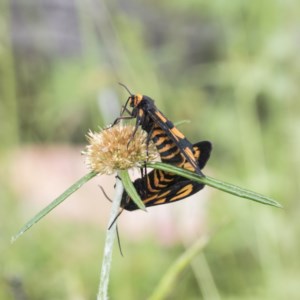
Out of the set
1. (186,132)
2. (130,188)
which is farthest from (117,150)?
(186,132)

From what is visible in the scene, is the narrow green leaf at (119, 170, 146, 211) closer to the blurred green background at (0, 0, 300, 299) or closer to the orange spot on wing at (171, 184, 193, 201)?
the orange spot on wing at (171, 184, 193, 201)

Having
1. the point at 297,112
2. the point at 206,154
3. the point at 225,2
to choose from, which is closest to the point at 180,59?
the point at 225,2

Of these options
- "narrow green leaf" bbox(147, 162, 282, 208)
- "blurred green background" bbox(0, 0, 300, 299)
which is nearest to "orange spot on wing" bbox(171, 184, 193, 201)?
"narrow green leaf" bbox(147, 162, 282, 208)

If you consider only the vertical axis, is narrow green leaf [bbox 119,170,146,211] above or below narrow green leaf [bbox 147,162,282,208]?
above

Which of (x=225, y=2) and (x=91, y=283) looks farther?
(x=225, y=2)

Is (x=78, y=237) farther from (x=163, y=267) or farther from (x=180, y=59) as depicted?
(x=180, y=59)

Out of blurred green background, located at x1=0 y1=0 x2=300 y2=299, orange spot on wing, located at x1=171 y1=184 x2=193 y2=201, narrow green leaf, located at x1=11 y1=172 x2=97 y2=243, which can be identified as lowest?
blurred green background, located at x1=0 y1=0 x2=300 y2=299

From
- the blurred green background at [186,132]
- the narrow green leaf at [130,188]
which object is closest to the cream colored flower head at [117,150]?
the narrow green leaf at [130,188]
